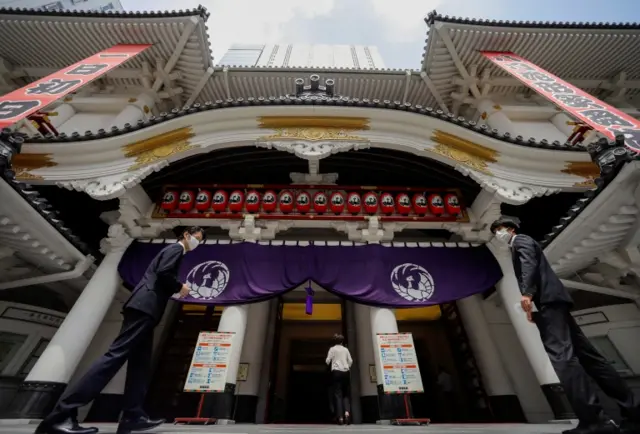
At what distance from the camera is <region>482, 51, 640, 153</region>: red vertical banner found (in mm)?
5801

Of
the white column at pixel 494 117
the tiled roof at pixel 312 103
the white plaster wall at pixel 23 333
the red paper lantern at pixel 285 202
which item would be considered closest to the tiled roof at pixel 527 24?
the white column at pixel 494 117

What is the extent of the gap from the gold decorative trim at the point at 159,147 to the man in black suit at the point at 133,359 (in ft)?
11.6

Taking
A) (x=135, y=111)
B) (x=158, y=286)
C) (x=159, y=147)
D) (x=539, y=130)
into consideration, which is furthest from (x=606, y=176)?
(x=135, y=111)

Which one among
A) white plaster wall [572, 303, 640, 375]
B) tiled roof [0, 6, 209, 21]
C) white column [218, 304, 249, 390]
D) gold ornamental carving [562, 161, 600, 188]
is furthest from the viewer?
tiled roof [0, 6, 209, 21]

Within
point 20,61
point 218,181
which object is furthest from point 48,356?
point 20,61

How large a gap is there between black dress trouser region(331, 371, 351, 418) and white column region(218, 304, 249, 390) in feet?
5.55

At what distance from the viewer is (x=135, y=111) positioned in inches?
387

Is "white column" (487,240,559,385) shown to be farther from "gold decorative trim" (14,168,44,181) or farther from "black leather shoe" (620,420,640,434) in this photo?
"gold decorative trim" (14,168,44,181)

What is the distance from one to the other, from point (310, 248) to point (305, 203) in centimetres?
98

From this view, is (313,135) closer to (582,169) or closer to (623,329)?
(582,169)

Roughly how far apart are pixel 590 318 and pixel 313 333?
227 inches

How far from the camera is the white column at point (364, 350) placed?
20.6ft

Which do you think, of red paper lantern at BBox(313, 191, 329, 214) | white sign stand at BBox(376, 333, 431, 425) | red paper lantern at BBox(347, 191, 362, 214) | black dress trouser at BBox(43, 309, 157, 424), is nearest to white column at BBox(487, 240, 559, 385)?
white sign stand at BBox(376, 333, 431, 425)

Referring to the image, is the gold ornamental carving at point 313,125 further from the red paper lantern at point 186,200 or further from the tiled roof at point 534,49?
the tiled roof at point 534,49
